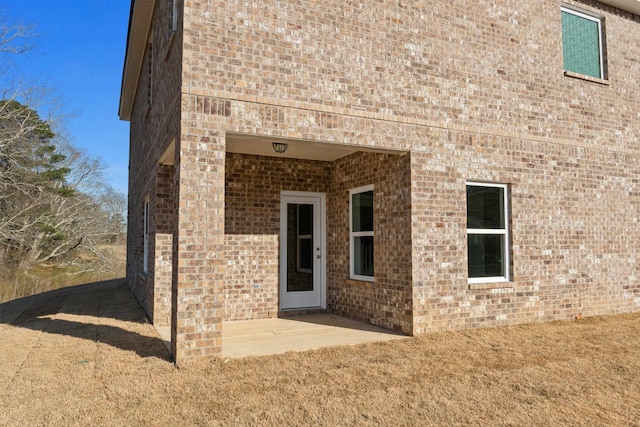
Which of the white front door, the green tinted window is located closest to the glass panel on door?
the white front door

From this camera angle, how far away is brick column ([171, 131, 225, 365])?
4977 mm

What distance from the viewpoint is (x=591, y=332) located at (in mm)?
6590

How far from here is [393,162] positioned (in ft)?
22.3

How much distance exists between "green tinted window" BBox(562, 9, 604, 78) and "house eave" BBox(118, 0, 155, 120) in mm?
7674

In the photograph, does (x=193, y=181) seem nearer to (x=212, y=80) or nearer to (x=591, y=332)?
(x=212, y=80)

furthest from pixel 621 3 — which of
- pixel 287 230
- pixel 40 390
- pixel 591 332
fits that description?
pixel 40 390

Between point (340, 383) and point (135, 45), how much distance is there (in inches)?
374

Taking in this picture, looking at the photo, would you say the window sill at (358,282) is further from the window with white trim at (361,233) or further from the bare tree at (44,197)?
the bare tree at (44,197)

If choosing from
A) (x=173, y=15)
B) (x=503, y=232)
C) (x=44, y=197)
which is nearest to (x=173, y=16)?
(x=173, y=15)

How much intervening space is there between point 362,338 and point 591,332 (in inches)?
135

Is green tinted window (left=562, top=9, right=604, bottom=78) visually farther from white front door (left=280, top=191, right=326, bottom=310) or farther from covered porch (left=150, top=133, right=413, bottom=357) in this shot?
white front door (left=280, top=191, right=326, bottom=310)

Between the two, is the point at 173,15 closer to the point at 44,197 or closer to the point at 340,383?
the point at 340,383

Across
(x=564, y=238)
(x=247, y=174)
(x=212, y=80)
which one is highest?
(x=212, y=80)

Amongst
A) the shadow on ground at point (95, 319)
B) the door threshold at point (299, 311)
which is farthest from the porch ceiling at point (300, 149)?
the shadow on ground at point (95, 319)
